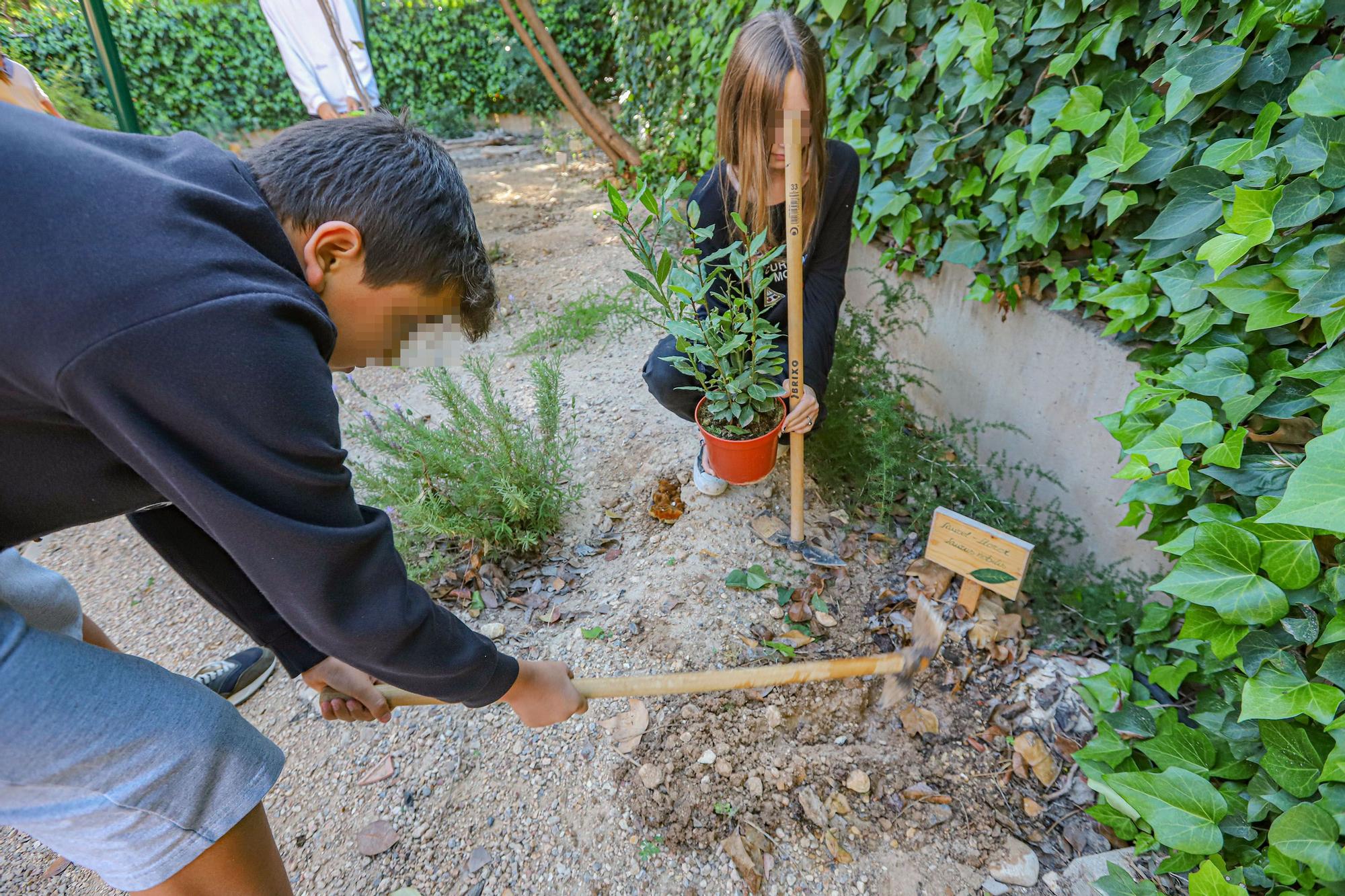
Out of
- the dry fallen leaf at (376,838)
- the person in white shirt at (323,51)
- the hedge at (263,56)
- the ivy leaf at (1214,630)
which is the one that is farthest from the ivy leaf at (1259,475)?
the hedge at (263,56)

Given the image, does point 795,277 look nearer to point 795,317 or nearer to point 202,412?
point 795,317

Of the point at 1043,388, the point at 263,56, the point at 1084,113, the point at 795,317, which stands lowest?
the point at 1043,388

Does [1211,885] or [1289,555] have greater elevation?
[1289,555]

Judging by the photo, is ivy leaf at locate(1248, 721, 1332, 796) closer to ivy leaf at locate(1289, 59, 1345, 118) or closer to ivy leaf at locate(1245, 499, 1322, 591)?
ivy leaf at locate(1245, 499, 1322, 591)

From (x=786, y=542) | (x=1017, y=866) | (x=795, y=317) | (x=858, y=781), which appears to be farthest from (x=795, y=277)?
(x=1017, y=866)

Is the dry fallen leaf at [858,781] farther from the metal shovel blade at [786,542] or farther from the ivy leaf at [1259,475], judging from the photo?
the ivy leaf at [1259,475]

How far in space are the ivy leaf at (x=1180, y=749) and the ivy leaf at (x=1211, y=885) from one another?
8.2 inches

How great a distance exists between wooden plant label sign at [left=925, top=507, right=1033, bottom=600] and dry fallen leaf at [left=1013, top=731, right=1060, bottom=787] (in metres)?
0.38

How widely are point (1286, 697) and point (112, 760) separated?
2.00 m

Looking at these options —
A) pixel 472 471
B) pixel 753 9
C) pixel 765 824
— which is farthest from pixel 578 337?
pixel 765 824

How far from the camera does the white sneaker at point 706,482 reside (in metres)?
2.30

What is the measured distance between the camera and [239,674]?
81.0 inches

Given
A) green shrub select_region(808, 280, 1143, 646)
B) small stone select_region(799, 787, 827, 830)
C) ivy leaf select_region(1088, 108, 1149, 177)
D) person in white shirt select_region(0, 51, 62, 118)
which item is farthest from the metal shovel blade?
person in white shirt select_region(0, 51, 62, 118)

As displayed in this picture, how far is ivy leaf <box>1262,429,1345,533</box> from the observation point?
40.0 inches
